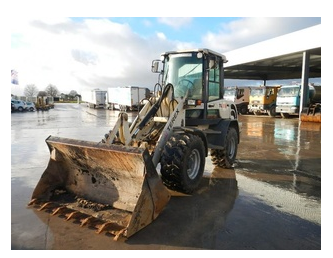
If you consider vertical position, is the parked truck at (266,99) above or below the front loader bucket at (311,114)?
above

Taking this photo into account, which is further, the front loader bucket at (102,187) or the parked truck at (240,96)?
the parked truck at (240,96)

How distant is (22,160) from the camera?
25.5 ft

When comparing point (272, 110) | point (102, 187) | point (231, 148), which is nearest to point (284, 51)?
point (272, 110)

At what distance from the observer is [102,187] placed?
436 centimetres

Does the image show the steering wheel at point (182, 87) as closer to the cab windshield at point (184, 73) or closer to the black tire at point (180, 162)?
the cab windshield at point (184, 73)

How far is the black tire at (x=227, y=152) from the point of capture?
6.70 metres

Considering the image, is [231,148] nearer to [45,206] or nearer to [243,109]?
[45,206]

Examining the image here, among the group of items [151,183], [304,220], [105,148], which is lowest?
[304,220]

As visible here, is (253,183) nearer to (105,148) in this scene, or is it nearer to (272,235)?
(272,235)

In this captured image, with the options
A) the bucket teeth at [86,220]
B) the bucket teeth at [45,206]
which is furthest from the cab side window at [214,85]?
the bucket teeth at [45,206]

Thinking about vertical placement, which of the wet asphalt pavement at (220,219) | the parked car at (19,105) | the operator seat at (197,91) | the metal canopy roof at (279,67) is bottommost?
the wet asphalt pavement at (220,219)

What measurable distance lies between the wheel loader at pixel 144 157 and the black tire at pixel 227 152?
0.21ft

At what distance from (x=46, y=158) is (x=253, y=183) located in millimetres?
6042

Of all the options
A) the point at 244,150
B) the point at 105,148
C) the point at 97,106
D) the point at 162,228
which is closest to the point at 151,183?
the point at 162,228
